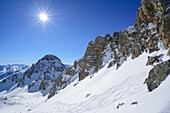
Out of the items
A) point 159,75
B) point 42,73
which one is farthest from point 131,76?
point 42,73

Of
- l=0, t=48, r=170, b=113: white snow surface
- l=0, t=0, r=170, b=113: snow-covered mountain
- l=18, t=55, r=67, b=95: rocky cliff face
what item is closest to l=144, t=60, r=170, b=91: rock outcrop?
l=0, t=0, r=170, b=113: snow-covered mountain

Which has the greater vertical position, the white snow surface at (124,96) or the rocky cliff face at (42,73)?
the rocky cliff face at (42,73)

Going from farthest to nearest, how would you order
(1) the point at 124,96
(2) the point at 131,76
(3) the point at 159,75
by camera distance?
(2) the point at 131,76
(1) the point at 124,96
(3) the point at 159,75

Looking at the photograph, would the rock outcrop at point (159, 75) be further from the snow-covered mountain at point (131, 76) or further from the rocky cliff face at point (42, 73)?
the rocky cliff face at point (42, 73)

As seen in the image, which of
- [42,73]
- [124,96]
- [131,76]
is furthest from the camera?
[42,73]

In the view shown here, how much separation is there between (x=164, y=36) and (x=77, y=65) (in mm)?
53312

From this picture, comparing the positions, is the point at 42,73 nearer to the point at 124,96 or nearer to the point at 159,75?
the point at 124,96

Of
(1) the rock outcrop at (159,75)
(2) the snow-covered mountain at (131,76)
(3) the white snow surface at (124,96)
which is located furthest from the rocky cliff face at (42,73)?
(1) the rock outcrop at (159,75)

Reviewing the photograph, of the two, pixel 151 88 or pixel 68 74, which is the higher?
pixel 68 74

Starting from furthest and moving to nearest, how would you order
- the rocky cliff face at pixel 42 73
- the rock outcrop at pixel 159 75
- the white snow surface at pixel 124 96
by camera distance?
the rocky cliff face at pixel 42 73
the rock outcrop at pixel 159 75
the white snow surface at pixel 124 96

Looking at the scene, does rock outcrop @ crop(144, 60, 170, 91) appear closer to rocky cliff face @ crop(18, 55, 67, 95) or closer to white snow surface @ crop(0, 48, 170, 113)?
white snow surface @ crop(0, 48, 170, 113)

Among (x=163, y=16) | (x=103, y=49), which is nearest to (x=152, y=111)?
(x=163, y=16)

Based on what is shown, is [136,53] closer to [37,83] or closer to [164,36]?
[164,36]

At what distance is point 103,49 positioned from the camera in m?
48.1
